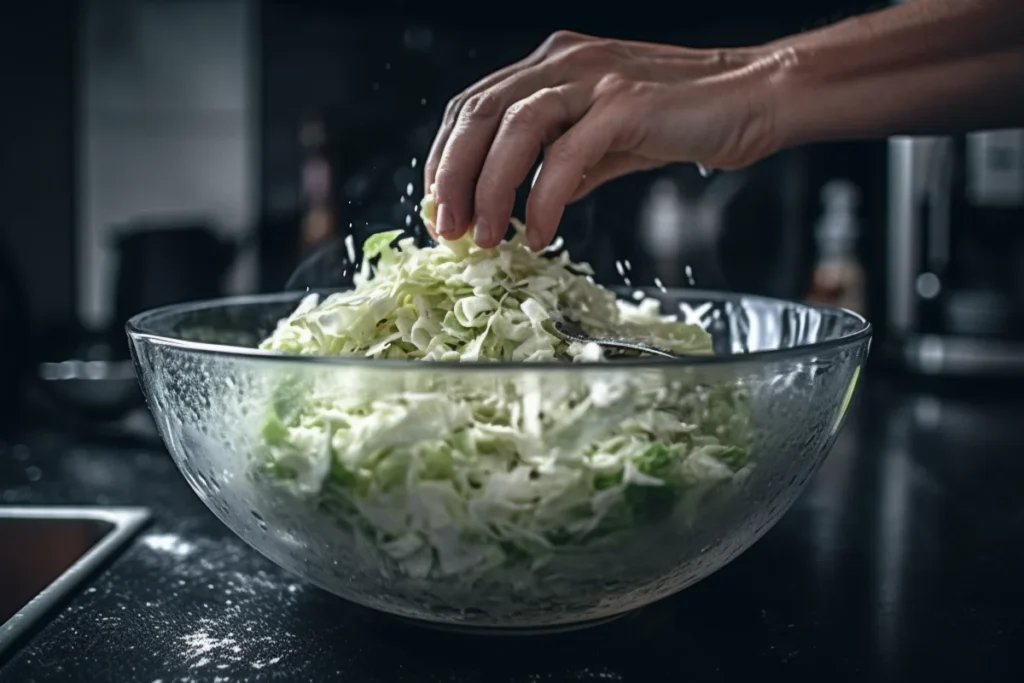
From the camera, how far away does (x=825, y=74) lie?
0.89 meters

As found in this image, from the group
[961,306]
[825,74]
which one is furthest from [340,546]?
[961,306]

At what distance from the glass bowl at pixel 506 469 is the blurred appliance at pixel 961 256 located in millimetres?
1750

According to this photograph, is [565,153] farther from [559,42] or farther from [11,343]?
[11,343]

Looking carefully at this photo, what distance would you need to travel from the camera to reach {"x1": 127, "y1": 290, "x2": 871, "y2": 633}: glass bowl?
562 millimetres

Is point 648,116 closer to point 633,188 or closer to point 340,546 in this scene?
point 340,546

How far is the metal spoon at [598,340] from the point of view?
74 centimetres

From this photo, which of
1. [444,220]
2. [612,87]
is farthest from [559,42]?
[444,220]

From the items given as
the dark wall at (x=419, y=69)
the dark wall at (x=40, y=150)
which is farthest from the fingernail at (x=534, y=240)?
the dark wall at (x=40, y=150)

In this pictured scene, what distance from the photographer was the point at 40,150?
2.59 metres

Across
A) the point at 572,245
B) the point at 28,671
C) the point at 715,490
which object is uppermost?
the point at 572,245

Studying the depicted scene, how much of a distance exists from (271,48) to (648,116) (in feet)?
7.05

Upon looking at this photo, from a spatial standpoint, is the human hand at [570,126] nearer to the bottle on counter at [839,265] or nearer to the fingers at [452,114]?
the fingers at [452,114]

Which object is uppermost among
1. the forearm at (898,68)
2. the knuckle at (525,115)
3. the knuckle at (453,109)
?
the forearm at (898,68)

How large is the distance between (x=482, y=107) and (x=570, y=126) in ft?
0.24
